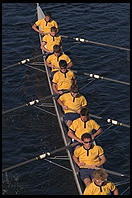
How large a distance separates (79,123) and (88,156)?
2089 mm

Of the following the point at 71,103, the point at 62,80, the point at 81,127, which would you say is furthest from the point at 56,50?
the point at 81,127

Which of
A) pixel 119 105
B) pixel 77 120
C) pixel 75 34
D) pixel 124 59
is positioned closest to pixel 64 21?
pixel 75 34

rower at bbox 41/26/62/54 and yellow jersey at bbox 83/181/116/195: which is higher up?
rower at bbox 41/26/62/54

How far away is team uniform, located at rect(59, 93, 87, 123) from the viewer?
73.5 feet

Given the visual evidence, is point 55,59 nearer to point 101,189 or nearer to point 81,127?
point 81,127

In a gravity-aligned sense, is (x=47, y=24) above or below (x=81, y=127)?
above

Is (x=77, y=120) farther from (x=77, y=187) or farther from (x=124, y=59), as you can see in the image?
(x=124, y=59)

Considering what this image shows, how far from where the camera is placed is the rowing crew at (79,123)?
1733cm

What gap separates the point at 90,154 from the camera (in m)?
19.1

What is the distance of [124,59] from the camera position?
30.3 m

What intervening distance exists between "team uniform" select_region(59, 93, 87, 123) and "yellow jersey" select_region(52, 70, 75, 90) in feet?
4.83

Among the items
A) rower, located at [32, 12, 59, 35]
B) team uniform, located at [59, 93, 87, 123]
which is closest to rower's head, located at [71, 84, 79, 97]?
team uniform, located at [59, 93, 87, 123]

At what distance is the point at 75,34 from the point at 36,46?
3.47m

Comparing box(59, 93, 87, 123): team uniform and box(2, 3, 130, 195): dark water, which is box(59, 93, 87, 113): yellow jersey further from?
box(2, 3, 130, 195): dark water
